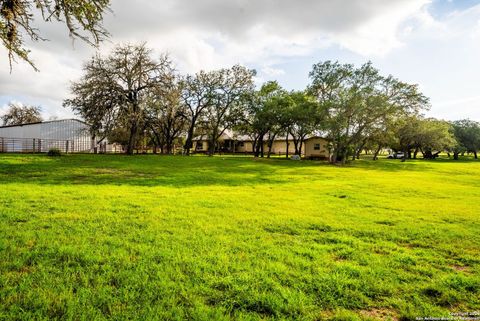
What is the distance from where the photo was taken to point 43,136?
129ft

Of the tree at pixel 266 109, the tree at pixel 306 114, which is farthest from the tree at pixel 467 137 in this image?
the tree at pixel 266 109

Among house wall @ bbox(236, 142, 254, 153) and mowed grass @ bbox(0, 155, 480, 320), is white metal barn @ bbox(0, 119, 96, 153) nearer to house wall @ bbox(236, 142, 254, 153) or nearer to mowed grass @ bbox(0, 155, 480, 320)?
mowed grass @ bbox(0, 155, 480, 320)

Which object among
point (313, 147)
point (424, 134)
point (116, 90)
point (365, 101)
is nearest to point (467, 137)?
point (424, 134)

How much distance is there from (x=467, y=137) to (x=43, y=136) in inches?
3673

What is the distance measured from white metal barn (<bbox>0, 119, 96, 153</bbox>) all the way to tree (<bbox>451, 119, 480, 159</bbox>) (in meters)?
84.0

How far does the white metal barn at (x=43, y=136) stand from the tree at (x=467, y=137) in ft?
276

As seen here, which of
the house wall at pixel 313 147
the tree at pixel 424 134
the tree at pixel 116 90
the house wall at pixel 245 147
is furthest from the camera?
the house wall at pixel 245 147

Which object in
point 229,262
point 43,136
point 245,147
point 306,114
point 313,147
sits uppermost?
point 306,114

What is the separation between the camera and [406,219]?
8531 mm

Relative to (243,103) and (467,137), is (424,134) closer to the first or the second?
(467,137)

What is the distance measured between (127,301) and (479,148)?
306 feet

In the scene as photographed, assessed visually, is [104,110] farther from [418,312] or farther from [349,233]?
[418,312]

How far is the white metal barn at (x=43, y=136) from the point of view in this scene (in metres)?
36.2

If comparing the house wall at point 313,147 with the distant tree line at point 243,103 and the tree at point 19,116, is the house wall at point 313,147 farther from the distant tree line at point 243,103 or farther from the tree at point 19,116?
the tree at point 19,116
